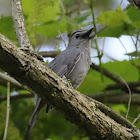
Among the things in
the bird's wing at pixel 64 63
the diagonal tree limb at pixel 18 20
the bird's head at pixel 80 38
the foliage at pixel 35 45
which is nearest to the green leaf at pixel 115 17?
the foliage at pixel 35 45

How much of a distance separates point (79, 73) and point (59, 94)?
1122 millimetres

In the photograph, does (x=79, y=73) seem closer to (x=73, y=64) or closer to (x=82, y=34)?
(x=73, y=64)

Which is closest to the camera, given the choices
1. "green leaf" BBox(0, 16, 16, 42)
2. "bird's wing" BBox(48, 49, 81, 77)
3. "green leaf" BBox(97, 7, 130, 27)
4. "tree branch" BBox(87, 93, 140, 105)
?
"green leaf" BBox(97, 7, 130, 27)

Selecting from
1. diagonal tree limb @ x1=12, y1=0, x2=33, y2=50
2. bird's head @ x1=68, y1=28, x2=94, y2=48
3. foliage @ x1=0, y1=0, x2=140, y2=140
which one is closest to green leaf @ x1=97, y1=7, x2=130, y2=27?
foliage @ x1=0, y1=0, x2=140, y2=140

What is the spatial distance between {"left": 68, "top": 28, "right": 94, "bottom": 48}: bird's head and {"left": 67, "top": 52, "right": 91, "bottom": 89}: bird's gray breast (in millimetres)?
383

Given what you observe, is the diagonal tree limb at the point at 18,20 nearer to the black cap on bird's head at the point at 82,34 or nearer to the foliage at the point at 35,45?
the foliage at the point at 35,45

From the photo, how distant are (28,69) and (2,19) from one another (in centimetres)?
114

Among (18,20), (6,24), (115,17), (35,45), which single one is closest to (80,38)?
(35,45)

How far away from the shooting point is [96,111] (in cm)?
196

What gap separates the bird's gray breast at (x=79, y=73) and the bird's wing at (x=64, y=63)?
0.03 m

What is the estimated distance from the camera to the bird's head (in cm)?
329

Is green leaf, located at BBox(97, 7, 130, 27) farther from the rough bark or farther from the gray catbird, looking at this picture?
the gray catbird

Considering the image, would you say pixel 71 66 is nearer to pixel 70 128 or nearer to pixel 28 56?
pixel 70 128

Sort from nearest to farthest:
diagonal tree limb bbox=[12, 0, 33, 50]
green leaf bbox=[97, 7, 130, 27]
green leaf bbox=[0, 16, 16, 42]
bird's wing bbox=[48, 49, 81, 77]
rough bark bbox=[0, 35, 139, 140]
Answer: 1. rough bark bbox=[0, 35, 139, 140]
2. green leaf bbox=[97, 7, 130, 27]
3. diagonal tree limb bbox=[12, 0, 33, 50]
4. green leaf bbox=[0, 16, 16, 42]
5. bird's wing bbox=[48, 49, 81, 77]
